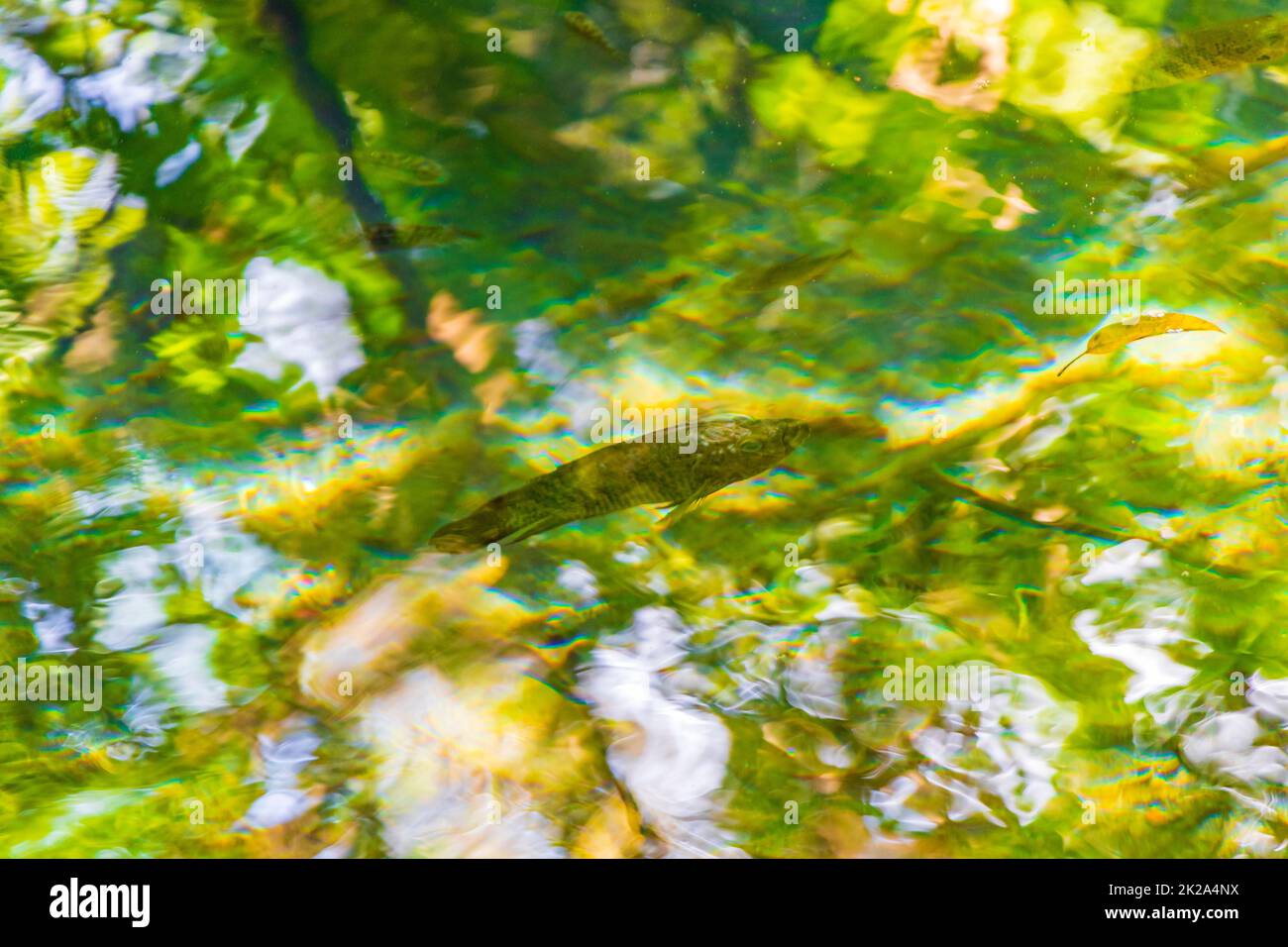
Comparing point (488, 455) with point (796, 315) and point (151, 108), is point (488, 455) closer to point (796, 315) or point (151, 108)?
point (796, 315)

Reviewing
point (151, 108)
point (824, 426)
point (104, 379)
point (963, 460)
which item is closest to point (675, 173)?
point (824, 426)

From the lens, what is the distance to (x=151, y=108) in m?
2.06

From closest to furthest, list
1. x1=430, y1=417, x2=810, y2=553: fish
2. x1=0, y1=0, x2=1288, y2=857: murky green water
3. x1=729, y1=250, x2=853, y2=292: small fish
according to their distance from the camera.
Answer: x1=0, y1=0, x2=1288, y2=857: murky green water < x1=430, y1=417, x2=810, y2=553: fish < x1=729, y1=250, x2=853, y2=292: small fish

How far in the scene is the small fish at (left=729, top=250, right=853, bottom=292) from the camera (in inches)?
80.1

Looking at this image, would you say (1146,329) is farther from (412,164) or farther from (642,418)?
(412,164)

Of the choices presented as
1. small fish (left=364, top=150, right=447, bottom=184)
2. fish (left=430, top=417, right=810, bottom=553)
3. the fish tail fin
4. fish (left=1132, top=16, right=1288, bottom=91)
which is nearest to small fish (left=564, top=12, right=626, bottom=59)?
small fish (left=364, top=150, right=447, bottom=184)

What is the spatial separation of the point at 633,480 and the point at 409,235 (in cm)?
84

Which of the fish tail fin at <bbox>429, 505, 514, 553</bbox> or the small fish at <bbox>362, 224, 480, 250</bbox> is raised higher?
the small fish at <bbox>362, 224, 480, 250</bbox>

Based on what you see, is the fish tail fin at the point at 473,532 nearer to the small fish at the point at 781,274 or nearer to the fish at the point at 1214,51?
the small fish at the point at 781,274

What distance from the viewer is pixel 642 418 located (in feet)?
6.48

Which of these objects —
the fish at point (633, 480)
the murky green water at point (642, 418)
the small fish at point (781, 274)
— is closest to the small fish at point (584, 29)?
the murky green water at point (642, 418)

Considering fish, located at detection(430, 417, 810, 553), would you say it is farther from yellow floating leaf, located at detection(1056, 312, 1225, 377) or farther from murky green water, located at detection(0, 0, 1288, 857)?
yellow floating leaf, located at detection(1056, 312, 1225, 377)

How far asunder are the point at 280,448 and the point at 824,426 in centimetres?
130

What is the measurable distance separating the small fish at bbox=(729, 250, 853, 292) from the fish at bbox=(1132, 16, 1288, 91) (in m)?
0.91
